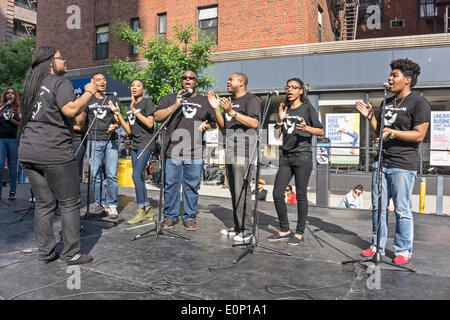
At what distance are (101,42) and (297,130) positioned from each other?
17.5 metres

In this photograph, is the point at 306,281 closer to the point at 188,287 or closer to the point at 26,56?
the point at 188,287

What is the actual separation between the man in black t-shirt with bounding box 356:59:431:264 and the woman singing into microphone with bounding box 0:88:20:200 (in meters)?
6.49

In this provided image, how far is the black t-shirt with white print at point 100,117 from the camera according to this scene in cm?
585

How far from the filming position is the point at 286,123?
4.80 meters

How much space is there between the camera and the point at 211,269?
3637 mm

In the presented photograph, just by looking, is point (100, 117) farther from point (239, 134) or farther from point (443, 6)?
point (443, 6)

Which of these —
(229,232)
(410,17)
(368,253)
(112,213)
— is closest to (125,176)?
(112,213)

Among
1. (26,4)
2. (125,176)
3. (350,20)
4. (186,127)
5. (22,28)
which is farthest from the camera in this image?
(26,4)

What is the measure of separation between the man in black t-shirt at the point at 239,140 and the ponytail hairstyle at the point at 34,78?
1956 mm

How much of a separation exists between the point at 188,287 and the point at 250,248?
1238 millimetres

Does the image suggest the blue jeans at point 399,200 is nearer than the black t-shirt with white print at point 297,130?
Yes

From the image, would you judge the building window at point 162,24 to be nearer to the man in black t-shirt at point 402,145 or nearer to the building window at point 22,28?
the man in black t-shirt at point 402,145

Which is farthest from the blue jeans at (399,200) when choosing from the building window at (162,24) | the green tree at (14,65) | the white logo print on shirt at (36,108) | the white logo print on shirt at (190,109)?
the green tree at (14,65)

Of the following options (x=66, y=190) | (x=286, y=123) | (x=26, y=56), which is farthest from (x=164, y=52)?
(x=26, y=56)
